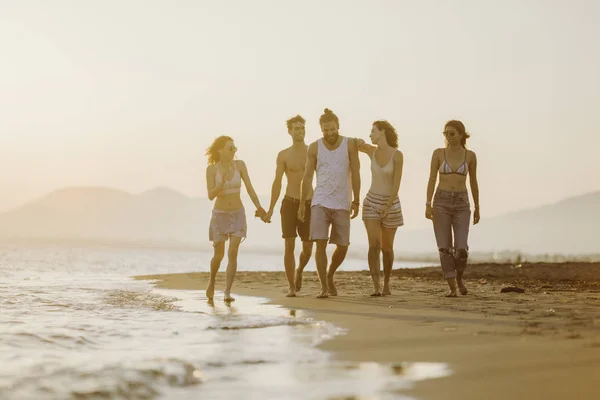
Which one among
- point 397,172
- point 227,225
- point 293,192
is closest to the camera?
point 397,172

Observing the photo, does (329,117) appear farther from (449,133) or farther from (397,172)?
(449,133)

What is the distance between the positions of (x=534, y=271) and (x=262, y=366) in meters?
11.9

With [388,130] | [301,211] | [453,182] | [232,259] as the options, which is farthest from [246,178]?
[453,182]

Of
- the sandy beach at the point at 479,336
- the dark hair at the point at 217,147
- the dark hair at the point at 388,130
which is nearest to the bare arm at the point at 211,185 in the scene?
the dark hair at the point at 217,147

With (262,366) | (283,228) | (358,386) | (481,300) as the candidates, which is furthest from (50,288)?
(358,386)

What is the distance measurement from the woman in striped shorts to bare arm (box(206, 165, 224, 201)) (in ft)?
5.83

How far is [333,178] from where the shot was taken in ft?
29.3

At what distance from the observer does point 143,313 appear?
7434mm

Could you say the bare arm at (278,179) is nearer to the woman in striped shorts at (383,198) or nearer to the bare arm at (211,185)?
the bare arm at (211,185)

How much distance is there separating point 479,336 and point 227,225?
455cm

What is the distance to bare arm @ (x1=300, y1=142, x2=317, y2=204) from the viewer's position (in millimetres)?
9078

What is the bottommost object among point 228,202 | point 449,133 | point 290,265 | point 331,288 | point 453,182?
point 331,288

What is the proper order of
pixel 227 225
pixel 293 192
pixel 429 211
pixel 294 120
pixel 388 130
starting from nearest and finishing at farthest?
pixel 388 130 → pixel 429 211 → pixel 227 225 → pixel 294 120 → pixel 293 192

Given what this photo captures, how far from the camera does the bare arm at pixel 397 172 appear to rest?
8.91 meters
